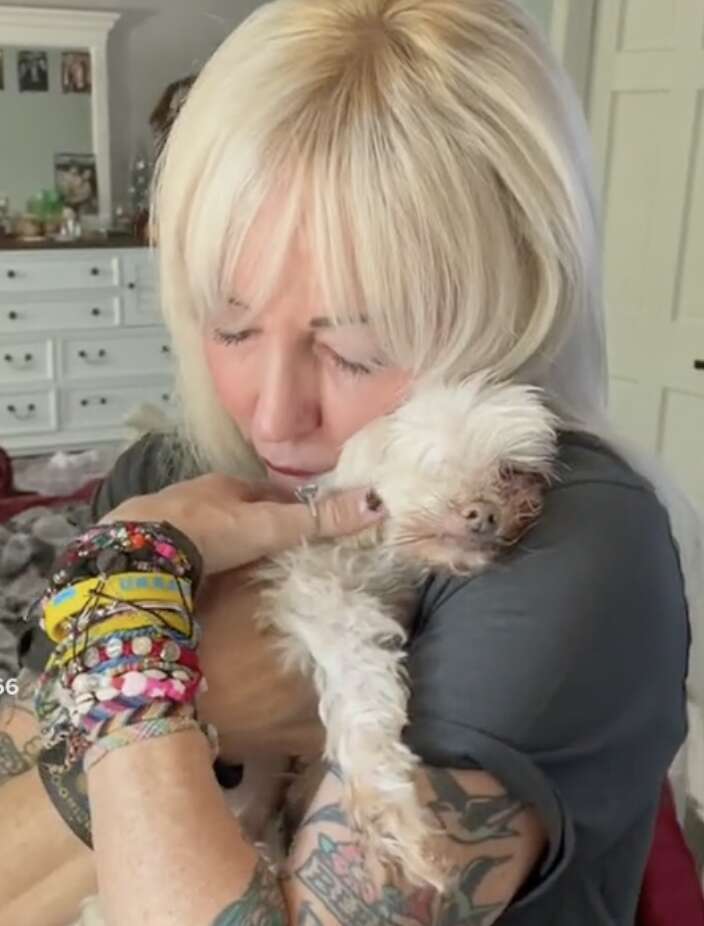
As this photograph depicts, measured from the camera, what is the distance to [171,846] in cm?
72

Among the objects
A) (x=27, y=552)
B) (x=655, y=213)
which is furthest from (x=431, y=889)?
(x=655, y=213)

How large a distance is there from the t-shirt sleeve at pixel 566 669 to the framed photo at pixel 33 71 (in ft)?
14.0

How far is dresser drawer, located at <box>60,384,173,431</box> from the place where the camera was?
473 cm

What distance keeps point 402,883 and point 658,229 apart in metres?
2.96

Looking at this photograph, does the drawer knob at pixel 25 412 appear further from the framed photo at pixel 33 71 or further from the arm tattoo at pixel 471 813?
the arm tattoo at pixel 471 813

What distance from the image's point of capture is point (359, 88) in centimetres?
86

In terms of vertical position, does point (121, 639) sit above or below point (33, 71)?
below

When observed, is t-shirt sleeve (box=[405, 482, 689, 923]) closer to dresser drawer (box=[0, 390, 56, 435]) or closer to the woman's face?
the woman's face

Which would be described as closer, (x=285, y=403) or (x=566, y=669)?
(x=566, y=669)

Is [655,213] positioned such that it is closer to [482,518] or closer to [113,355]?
[113,355]

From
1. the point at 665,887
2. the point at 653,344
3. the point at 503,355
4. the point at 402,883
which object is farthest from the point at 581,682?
the point at 653,344

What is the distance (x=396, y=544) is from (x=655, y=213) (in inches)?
107

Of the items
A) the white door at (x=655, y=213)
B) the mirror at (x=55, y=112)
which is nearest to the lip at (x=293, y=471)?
the white door at (x=655, y=213)

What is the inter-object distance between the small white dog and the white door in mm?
2517
